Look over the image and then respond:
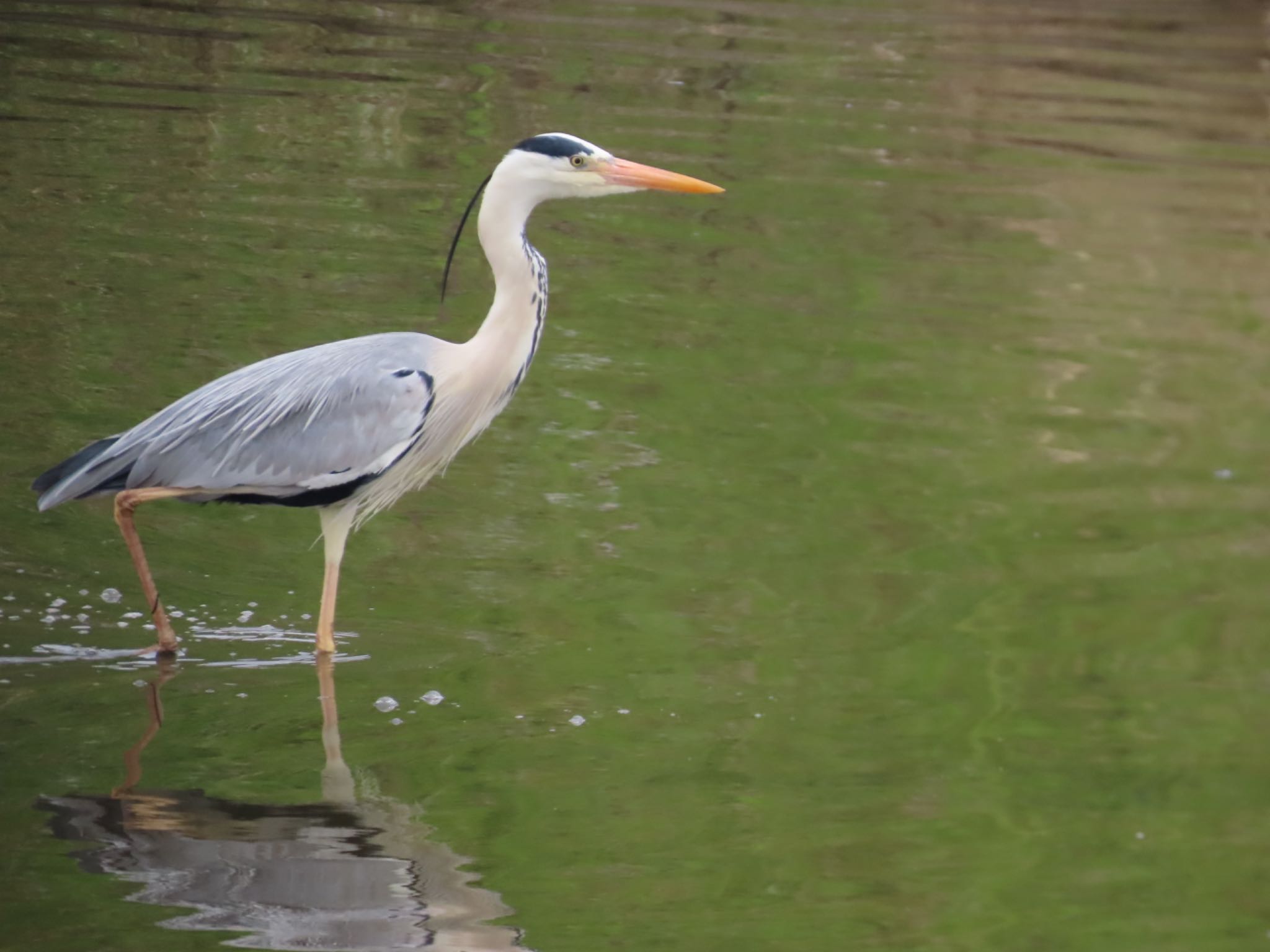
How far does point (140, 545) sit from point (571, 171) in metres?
1.73

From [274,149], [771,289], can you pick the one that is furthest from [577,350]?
[274,149]

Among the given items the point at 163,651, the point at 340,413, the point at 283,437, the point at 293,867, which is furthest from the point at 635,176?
the point at 293,867

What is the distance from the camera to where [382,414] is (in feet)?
19.3

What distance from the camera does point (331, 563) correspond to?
5910 millimetres

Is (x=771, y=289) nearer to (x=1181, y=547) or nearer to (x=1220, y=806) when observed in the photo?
(x=1181, y=547)

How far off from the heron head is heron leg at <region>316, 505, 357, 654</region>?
45.7 inches

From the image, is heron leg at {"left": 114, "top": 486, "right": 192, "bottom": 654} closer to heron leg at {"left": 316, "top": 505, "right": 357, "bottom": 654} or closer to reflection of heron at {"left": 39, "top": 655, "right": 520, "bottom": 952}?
heron leg at {"left": 316, "top": 505, "right": 357, "bottom": 654}

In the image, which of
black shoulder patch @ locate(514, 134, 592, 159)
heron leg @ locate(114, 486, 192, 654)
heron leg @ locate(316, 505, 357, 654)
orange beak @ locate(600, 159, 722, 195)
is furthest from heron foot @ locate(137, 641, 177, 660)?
orange beak @ locate(600, 159, 722, 195)

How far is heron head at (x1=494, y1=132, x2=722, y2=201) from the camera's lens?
5.89 meters

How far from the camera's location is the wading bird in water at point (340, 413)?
5.84 m

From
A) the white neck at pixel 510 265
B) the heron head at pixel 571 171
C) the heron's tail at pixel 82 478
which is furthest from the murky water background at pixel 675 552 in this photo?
the heron head at pixel 571 171

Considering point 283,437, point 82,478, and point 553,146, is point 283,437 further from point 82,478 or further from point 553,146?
point 553,146

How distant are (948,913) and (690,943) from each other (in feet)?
2.30

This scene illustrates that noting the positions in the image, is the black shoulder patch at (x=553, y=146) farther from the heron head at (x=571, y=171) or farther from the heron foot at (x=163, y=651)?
the heron foot at (x=163, y=651)
